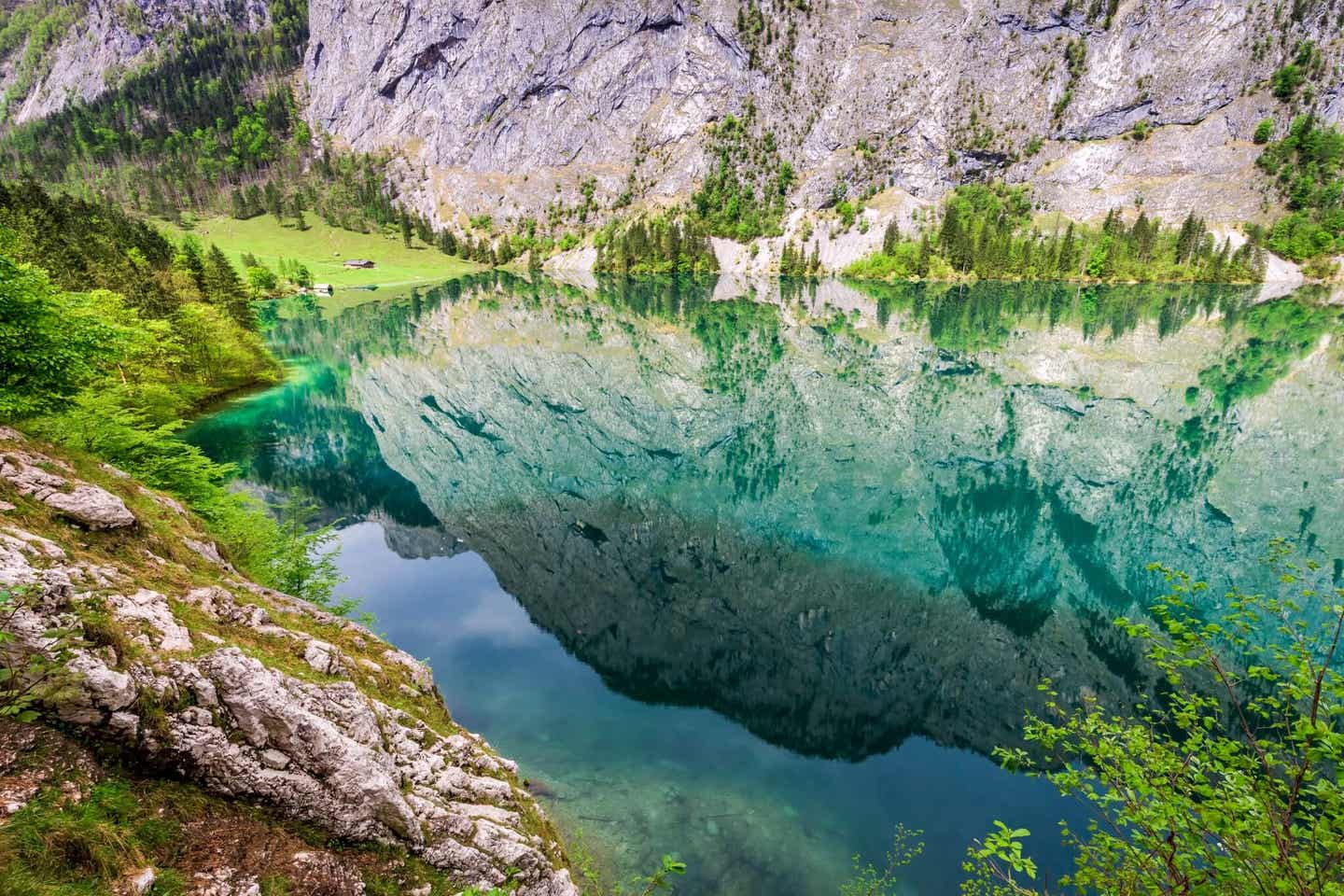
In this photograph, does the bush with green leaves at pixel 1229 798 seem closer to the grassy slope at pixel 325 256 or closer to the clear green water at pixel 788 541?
the clear green water at pixel 788 541

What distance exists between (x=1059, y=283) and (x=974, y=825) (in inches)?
6475

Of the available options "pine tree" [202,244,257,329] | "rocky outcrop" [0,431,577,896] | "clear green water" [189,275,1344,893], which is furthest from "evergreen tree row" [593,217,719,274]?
"rocky outcrop" [0,431,577,896]

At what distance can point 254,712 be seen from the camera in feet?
22.3

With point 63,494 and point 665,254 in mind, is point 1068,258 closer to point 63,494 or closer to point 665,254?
point 665,254

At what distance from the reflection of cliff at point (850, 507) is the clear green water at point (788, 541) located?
0.57ft

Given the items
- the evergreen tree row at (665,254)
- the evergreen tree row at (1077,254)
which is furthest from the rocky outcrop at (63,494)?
the evergreen tree row at (665,254)

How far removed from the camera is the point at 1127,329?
73.8m

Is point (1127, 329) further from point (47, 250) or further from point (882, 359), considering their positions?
point (47, 250)

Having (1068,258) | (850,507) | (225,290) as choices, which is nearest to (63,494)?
(850,507)

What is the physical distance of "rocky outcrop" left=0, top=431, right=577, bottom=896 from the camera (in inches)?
230

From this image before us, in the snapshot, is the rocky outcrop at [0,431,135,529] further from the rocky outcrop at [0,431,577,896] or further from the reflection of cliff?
the reflection of cliff

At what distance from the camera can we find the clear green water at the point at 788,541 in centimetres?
1461

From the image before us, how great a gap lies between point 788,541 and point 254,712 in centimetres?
2221

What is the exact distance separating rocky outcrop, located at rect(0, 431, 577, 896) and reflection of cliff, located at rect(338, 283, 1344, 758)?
9.99 metres
